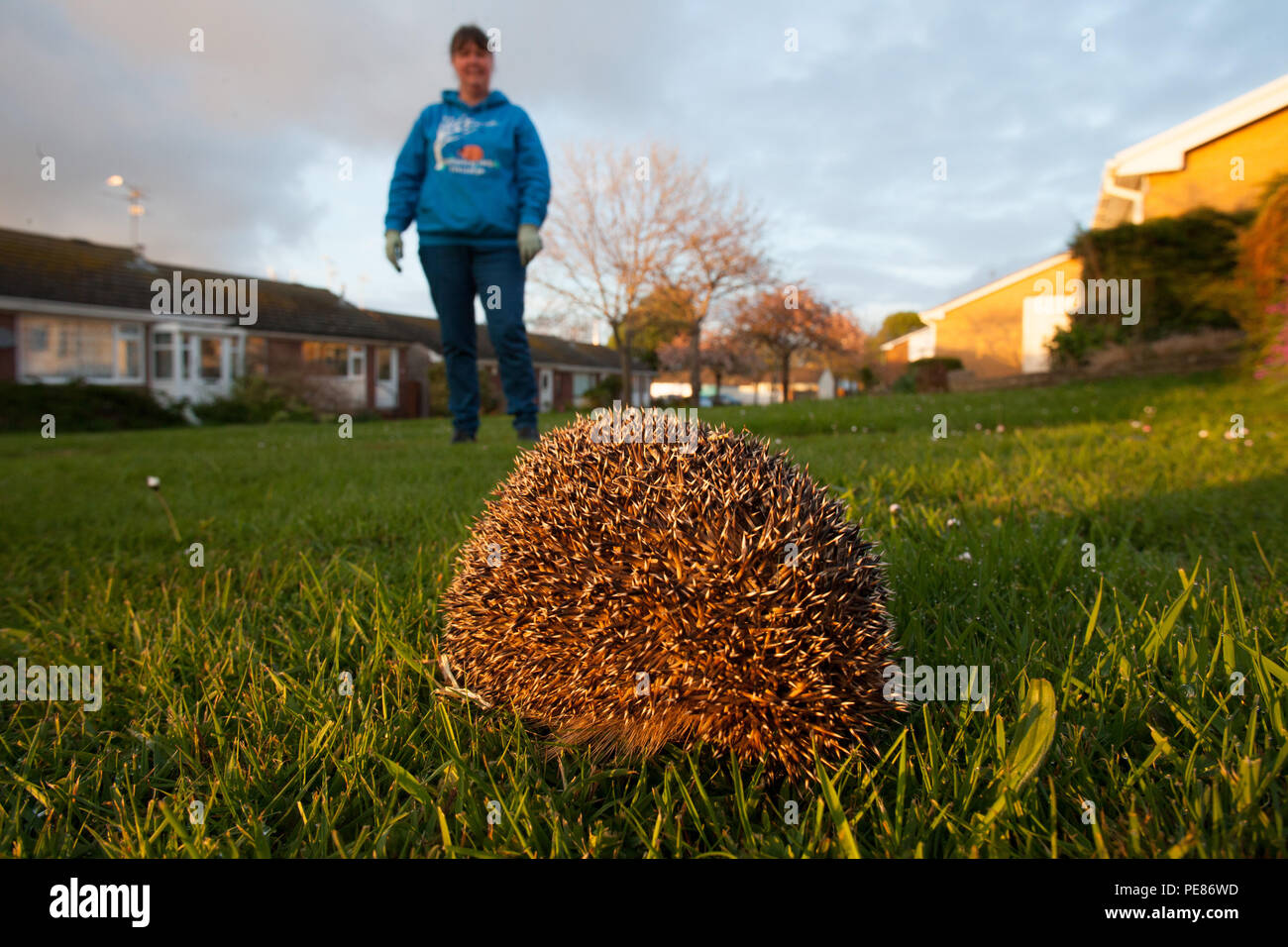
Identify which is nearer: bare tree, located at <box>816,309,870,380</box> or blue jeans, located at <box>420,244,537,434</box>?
blue jeans, located at <box>420,244,537,434</box>

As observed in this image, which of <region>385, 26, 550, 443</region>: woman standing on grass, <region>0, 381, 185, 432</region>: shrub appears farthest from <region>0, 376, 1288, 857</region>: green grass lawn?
<region>0, 381, 185, 432</region>: shrub

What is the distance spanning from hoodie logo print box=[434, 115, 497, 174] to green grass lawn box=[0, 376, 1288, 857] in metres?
4.33

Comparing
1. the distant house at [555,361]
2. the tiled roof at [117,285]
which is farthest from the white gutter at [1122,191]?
the tiled roof at [117,285]

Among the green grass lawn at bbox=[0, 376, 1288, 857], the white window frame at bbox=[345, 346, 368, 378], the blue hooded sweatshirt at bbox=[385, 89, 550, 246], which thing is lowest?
the green grass lawn at bbox=[0, 376, 1288, 857]

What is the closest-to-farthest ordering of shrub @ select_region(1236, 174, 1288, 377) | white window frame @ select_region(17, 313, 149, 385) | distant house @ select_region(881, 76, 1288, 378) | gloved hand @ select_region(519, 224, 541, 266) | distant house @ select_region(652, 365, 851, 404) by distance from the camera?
gloved hand @ select_region(519, 224, 541, 266) < shrub @ select_region(1236, 174, 1288, 377) < distant house @ select_region(881, 76, 1288, 378) < white window frame @ select_region(17, 313, 149, 385) < distant house @ select_region(652, 365, 851, 404)

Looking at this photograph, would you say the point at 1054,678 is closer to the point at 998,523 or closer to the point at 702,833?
the point at 702,833

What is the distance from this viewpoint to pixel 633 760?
2098 mm

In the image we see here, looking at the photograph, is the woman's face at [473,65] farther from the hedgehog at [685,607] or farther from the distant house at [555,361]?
the distant house at [555,361]

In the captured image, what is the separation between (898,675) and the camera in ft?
6.36

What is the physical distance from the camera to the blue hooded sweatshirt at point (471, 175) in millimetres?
7488

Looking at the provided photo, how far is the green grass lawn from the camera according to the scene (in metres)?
1.70

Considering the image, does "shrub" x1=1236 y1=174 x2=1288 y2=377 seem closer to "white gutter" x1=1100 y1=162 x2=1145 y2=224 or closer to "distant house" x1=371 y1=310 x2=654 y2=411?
"white gutter" x1=1100 y1=162 x2=1145 y2=224

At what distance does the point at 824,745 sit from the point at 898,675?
281mm

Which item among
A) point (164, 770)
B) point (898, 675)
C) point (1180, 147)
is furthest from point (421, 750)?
point (1180, 147)
